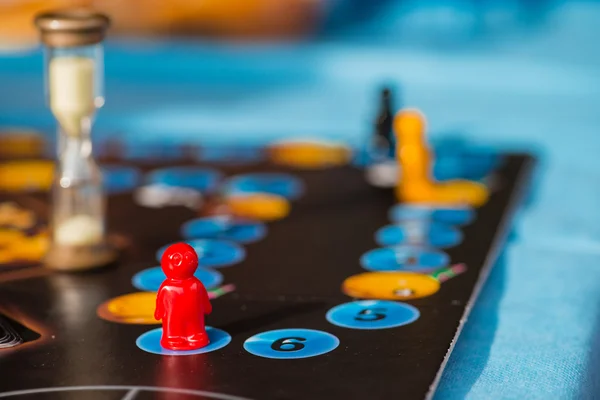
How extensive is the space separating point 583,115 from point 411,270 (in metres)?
1.64

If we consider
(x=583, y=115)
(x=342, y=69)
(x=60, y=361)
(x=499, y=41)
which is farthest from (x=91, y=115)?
(x=499, y=41)

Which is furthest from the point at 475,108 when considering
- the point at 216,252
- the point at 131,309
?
the point at 131,309

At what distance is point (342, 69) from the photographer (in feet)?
10.8

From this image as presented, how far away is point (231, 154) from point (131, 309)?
86cm

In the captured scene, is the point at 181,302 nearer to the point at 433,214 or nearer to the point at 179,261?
the point at 179,261

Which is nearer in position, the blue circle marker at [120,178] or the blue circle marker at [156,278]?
the blue circle marker at [156,278]

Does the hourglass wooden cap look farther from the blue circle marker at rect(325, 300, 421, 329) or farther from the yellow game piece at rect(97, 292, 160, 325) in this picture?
the blue circle marker at rect(325, 300, 421, 329)

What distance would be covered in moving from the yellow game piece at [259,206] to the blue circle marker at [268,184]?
32 millimetres

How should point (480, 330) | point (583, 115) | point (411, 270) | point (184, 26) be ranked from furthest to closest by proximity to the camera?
1. point (184, 26)
2. point (583, 115)
3. point (411, 270)
4. point (480, 330)

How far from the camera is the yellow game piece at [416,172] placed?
1490 millimetres

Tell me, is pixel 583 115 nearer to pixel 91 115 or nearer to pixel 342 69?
pixel 342 69

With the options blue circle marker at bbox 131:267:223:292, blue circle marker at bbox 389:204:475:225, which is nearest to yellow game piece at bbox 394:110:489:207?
blue circle marker at bbox 389:204:475:225

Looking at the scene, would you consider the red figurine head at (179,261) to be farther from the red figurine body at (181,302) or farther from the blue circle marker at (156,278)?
the blue circle marker at (156,278)

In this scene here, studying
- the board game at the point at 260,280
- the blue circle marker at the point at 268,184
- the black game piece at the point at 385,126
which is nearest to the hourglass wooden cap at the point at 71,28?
the board game at the point at 260,280
